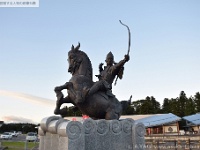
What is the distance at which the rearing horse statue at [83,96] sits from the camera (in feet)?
19.4

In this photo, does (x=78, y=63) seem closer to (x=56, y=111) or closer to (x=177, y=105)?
(x=56, y=111)

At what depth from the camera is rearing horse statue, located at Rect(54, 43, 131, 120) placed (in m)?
5.90

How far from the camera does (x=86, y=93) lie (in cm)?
577

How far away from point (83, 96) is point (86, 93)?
0.09 meters

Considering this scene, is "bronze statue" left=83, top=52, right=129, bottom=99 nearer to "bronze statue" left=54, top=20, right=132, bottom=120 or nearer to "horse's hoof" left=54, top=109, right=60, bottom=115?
"bronze statue" left=54, top=20, right=132, bottom=120

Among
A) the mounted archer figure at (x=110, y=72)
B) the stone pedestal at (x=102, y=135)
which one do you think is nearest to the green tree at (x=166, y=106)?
the mounted archer figure at (x=110, y=72)

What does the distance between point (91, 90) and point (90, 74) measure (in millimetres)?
566

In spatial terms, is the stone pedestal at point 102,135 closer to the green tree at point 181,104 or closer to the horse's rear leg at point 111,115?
the horse's rear leg at point 111,115

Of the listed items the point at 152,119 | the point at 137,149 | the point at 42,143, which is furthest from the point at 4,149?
the point at 152,119

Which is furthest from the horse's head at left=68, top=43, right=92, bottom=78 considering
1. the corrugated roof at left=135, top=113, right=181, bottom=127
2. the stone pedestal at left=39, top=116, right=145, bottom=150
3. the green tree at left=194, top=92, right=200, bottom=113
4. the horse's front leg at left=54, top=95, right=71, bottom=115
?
the green tree at left=194, top=92, right=200, bottom=113

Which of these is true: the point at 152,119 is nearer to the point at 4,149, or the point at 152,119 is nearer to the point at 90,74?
the point at 4,149

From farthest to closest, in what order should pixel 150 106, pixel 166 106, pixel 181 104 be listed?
1. pixel 166 106
2. pixel 150 106
3. pixel 181 104

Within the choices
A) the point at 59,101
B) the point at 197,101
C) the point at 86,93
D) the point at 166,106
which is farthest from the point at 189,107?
the point at 86,93

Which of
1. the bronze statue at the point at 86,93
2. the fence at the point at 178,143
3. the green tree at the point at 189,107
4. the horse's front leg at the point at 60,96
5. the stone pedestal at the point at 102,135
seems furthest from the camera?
the green tree at the point at 189,107
